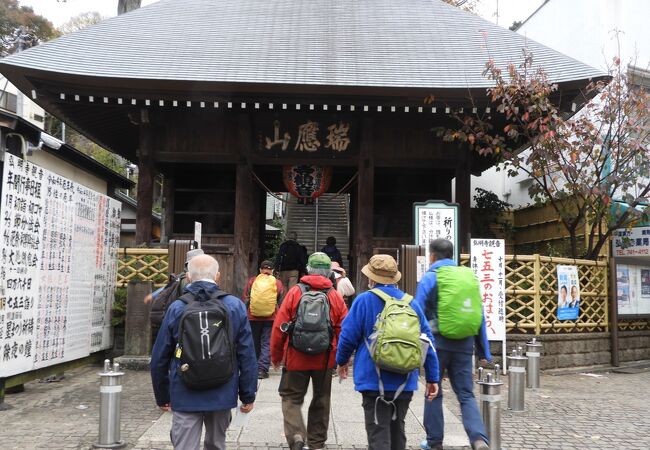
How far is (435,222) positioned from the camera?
9180 millimetres

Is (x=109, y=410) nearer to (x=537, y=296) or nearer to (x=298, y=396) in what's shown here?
(x=298, y=396)

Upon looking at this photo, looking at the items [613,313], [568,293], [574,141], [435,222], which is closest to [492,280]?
[435,222]

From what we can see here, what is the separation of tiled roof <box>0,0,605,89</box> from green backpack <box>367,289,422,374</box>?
6388 millimetres

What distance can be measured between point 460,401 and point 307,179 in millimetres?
7468

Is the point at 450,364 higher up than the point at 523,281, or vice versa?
the point at 523,281

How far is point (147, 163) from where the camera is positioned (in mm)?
10859

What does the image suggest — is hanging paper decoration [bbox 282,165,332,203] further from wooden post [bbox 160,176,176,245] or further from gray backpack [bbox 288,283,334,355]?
gray backpack [bbox 288,283,334,355]

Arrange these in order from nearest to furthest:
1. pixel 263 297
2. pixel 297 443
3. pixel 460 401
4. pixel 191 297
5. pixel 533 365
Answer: pixel 191 297
pixel 297 443
pixel 460 401
pixel 263 297
pixel 533 365

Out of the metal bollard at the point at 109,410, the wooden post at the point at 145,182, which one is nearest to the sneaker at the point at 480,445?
the metal bollard at the point at 109,410

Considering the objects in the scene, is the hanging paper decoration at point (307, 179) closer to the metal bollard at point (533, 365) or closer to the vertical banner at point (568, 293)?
the vertical banner at point (568, 293)

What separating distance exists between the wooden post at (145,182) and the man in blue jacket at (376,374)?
7759 millimetres

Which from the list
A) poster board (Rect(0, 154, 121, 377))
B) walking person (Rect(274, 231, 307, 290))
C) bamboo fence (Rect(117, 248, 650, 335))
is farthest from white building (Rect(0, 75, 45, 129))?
walking person (Rect(274, 231, 307, 290))

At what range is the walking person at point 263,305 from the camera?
7.58m

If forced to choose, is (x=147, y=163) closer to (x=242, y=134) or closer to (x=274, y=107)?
(x=242, y=134)
